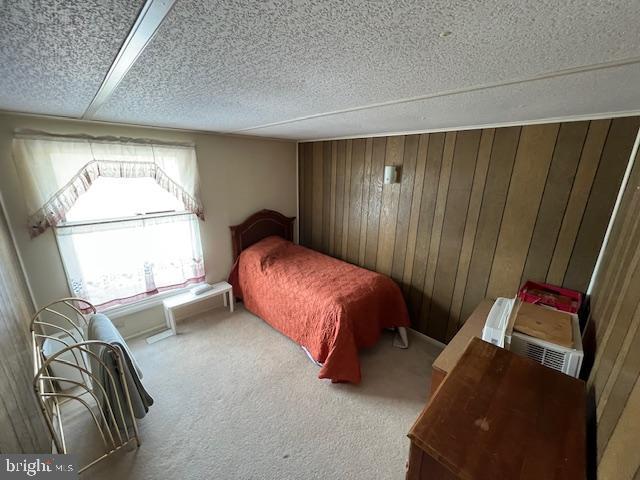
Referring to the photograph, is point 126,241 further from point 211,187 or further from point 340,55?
point 340,55

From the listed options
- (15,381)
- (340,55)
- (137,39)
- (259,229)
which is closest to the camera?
(137,39)

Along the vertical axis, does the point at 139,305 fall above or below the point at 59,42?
below

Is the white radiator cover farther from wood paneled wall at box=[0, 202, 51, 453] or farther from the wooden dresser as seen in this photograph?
wood paneled wall at box=[0, 202, 51, 453]

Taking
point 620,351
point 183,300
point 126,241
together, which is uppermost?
point 620,351

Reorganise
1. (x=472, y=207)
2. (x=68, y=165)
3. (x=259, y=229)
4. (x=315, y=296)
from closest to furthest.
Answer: (x=68, y=165), (x=472, y=207), (x=315, y=296), (x=259, y=229)

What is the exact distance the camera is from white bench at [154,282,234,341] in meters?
2.65

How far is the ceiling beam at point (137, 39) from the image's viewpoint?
0.56 metres

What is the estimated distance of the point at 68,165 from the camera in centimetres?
205

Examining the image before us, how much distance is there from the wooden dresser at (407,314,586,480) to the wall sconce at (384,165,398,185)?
1.90 meters

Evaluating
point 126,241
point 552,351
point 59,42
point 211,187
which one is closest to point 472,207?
point 552,351

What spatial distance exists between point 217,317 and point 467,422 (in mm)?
2752

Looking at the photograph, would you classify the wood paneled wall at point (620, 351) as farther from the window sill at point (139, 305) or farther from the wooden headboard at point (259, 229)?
the window sill at point (139, 305)

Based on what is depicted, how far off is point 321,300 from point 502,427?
1534 mm

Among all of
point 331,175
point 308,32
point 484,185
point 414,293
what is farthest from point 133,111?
point 414,293
